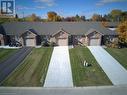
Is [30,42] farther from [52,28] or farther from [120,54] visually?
[120,54]

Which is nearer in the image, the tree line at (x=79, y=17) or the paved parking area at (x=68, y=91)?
Answer: the paved parking area at (x=68, y=91)

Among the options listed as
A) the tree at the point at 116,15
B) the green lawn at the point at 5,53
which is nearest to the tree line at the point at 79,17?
the tree at the point at 116,15

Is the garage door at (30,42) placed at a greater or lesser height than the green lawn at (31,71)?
greater

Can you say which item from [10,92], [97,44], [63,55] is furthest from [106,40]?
[10,92]

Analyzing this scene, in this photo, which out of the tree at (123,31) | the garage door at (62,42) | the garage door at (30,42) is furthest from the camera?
the garage door at (30,42)

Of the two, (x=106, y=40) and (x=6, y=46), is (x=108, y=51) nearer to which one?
(x=106, y=40)

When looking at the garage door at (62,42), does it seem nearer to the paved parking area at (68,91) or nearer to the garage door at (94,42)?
→ the garage door at (94,42)

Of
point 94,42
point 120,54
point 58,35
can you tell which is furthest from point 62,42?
point 120,54
